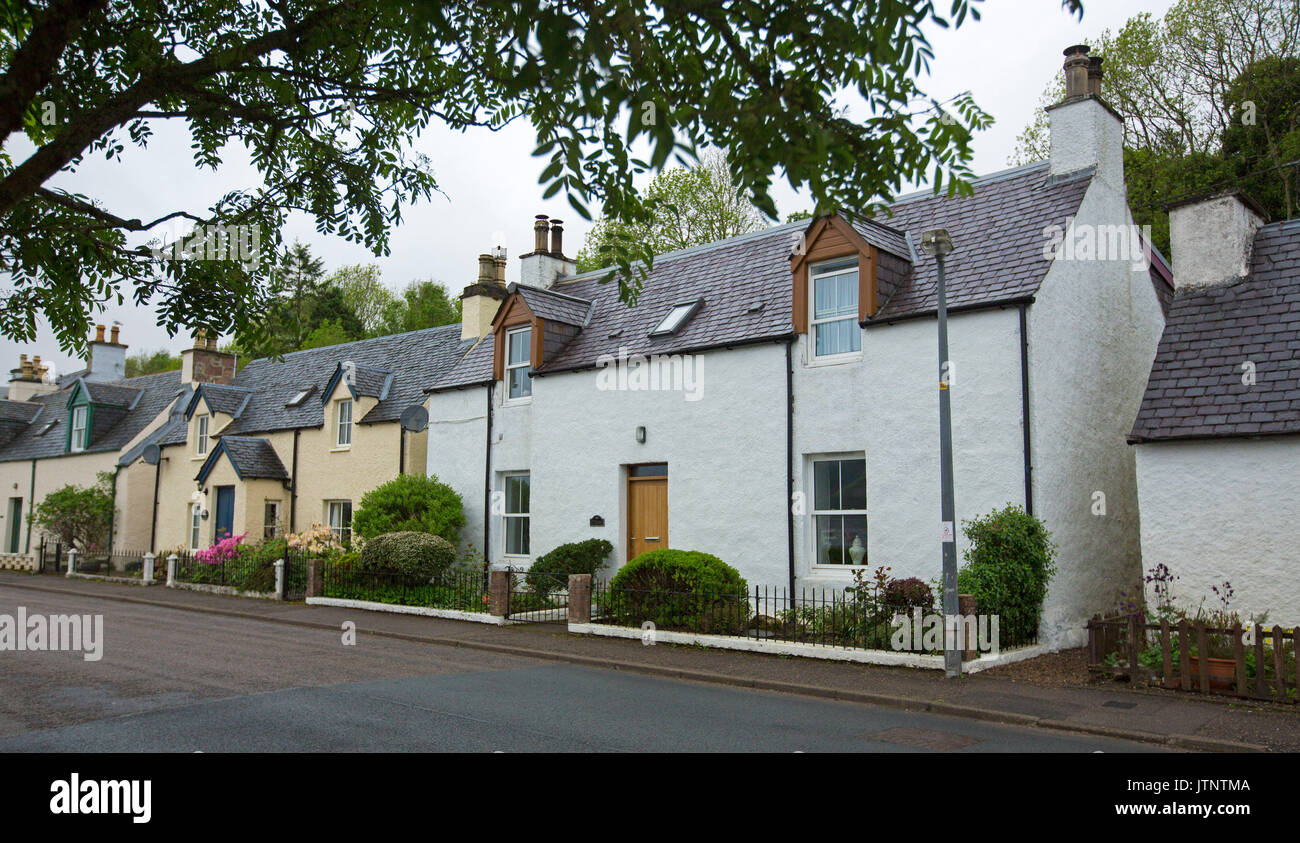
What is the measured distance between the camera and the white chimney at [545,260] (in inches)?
974

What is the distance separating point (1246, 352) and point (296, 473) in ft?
80.5

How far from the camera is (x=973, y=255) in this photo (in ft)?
49.3

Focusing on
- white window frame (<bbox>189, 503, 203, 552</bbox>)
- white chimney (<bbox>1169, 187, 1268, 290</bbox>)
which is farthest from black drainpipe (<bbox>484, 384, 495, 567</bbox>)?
white chimney (<bbox>1169, 187, 1268, 290</bbox>)

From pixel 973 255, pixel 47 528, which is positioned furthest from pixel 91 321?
pixel 47 528

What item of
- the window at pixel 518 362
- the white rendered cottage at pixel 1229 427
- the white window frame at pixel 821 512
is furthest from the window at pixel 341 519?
the white rendered cottage at pixel 1229 427

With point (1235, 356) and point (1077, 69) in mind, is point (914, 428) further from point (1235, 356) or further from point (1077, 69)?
point (1077, 69)

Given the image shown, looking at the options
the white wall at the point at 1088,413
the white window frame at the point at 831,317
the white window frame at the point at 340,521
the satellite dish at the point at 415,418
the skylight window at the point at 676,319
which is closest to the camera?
the white wall at the point at 1088,413

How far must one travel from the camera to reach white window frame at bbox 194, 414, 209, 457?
102ft

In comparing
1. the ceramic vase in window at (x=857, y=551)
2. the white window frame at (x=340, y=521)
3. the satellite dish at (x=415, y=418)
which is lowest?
the ceramic vase in window at (x=857, y=551)

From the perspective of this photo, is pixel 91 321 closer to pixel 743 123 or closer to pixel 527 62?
pixel 527 62

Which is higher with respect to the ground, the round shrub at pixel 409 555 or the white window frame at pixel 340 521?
the white window frame at pixel 340 521

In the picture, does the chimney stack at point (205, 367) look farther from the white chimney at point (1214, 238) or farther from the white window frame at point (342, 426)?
the white chimney at point (1214, 238)

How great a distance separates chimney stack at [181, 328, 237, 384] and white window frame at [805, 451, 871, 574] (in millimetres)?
27422

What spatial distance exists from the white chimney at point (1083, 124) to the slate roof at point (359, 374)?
16.2 m
